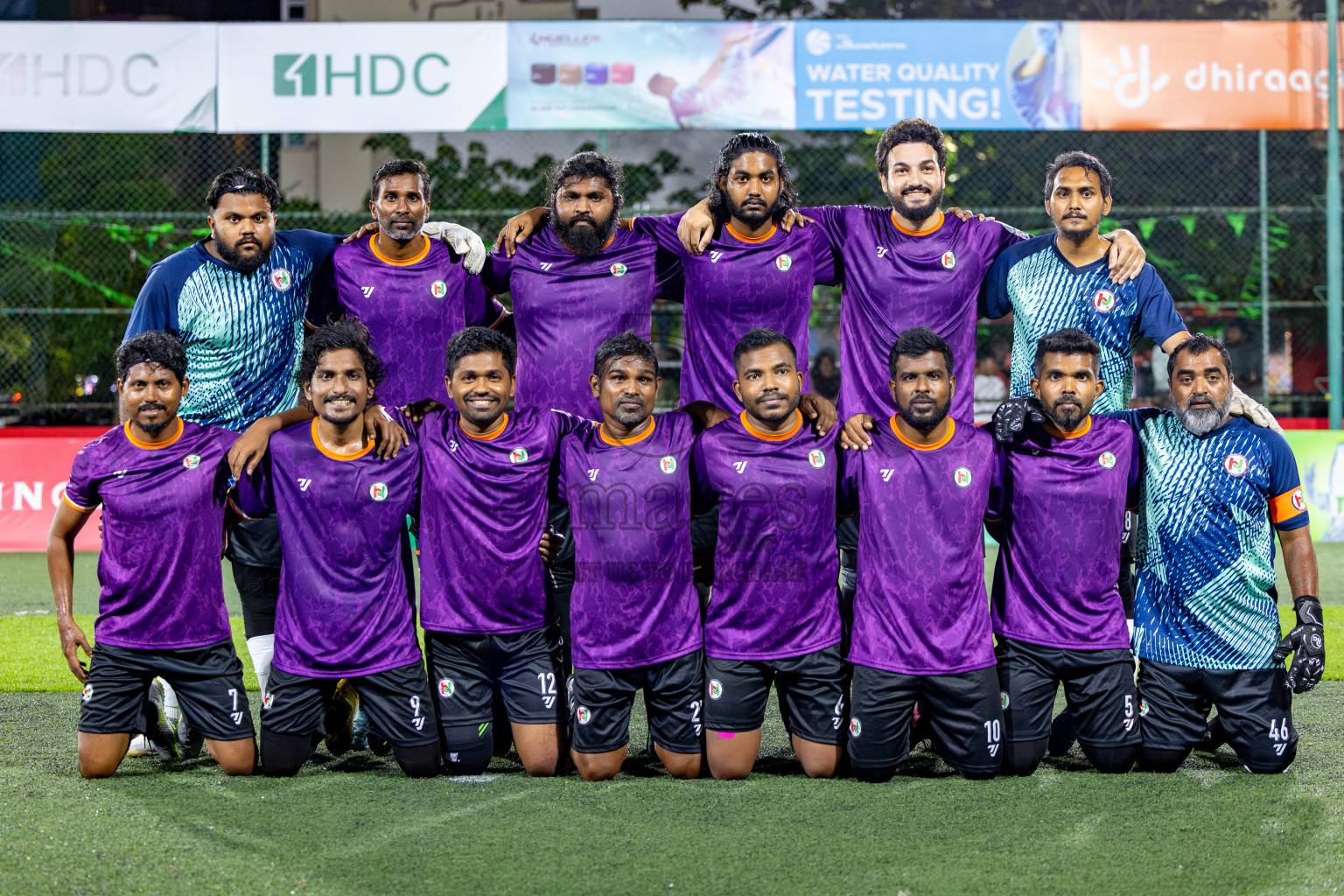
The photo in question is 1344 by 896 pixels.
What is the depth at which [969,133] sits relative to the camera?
14773mm

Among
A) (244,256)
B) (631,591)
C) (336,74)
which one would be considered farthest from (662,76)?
(631,591)

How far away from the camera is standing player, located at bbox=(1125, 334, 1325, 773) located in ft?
14.8

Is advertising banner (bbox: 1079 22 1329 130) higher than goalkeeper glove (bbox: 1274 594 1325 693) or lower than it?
higher

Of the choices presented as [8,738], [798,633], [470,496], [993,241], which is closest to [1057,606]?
[798,633]

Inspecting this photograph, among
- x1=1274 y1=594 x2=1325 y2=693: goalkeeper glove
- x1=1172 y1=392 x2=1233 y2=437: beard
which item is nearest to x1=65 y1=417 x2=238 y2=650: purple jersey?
x1=1172 y1=392 x2=1233 y2=437: beard

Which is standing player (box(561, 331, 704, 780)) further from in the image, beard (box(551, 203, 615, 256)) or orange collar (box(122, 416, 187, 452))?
orange collar (box(122, 416, 187, 452))

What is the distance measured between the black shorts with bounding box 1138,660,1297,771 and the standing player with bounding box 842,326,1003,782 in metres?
0.63

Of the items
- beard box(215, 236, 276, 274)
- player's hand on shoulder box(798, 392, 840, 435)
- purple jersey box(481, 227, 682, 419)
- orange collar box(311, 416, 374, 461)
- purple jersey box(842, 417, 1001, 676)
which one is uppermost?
beard box(215, 236, 276, 274)

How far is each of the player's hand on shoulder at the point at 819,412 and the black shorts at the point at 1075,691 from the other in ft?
3.36

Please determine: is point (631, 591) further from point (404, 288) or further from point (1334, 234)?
point (1334, 234)

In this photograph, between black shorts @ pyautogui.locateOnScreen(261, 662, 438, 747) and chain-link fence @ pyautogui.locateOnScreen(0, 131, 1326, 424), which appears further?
chain-link fence @ pyautogui.locateOnScreen(0, 131, 1326, 424)

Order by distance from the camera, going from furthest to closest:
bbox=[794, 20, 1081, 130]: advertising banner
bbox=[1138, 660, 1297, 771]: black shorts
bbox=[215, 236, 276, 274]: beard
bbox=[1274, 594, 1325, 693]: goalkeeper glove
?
bbox=[794, 20, 1081, 130]: advertising banner → bbox=[215, 236, 276, 274]: beard → bbox=[1138, 660, 1297, 771]: black shorts → bbox=[1274, 594, 1325, 693]: goalkeeper glove

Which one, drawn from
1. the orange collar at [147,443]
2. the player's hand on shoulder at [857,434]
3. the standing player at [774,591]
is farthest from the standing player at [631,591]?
the orange collar at [147,443]

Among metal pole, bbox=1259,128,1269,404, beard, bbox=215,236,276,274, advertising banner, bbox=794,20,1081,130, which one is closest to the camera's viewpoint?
beard, bbox=215,236,276,274
